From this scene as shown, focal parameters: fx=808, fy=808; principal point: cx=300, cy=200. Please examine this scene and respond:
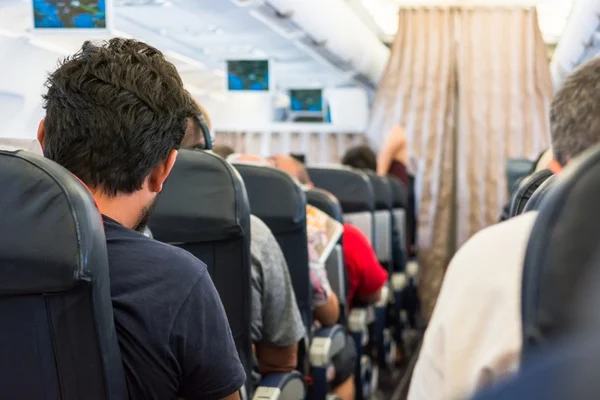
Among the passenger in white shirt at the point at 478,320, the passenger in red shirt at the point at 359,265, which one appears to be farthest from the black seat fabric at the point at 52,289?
the passenger in red shirt at the point at 359,265

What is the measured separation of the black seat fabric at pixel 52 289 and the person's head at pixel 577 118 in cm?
73

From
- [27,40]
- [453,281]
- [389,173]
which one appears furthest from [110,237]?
[389,173]

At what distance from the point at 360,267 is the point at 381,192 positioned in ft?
4.61

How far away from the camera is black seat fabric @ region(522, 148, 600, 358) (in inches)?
28.3

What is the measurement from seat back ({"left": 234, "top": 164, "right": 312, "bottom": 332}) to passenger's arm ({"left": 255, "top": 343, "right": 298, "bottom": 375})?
15.1 inches

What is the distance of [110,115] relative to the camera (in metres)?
1.42

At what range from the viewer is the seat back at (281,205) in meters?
2.77

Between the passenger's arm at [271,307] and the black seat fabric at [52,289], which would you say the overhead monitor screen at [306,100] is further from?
the black seat fabric at [52,289]

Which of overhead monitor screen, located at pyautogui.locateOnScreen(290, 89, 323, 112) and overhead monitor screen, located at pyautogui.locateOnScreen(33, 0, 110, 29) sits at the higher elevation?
overhead monitor screen, located at pyautogui.locateOnScreen(33, 0, 110, 29)

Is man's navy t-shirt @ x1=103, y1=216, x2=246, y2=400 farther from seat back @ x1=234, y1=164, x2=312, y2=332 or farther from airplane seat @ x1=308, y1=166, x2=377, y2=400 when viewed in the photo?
airplane seat @ x1=308, y1=166, x2=377, y2=400

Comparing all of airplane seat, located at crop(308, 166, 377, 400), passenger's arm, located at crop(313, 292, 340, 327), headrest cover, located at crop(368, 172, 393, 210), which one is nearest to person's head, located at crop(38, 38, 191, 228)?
passenger's arm, located at crop(313, 292, 340, 327)

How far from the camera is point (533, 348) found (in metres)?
0.76

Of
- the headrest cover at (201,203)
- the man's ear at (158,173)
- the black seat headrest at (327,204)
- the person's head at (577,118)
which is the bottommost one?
the black seat headrest at (327,204)

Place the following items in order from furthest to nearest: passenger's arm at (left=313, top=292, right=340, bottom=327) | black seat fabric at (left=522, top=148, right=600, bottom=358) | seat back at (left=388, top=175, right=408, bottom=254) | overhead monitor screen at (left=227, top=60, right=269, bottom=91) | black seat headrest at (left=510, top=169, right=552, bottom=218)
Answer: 1. overhead monitor screen at (left=227, top=60, right=269, bottom=91)
2. seat back at (left=388, top=175, right=408, bottom=254)
3. passenger's arm at (left=313, top=292, right=340, bottom=327)
4. black seat headrest at (left=510, top=169, right=552, bottom=218)
5. black seat fabric at (left=522, top=148, right=600, bottom=358)
